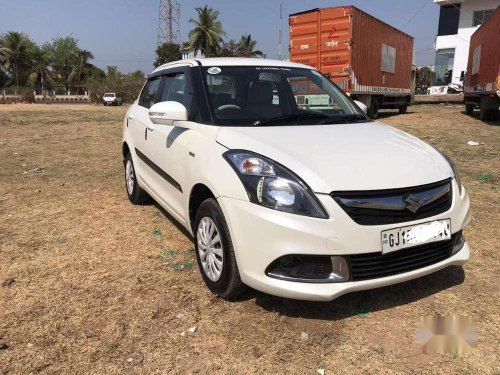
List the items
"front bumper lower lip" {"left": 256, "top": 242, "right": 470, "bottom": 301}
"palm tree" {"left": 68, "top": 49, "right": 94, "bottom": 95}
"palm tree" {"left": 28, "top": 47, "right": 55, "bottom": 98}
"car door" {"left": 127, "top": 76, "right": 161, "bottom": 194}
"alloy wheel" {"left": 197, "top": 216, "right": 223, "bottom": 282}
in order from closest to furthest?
1. "front bumper lower lip" {"left": 256, "top": 242, "right": 470, "bottom": 301}
2. "alloy wheel" {"left": 197, "top": 216, "right": 223, "bottom": 282}
3. "car door" {"left": 127, "top": 76, "right": 161, "bottom": 194}
4. "palm tree" {"left": 28, "top": 47, "right": 55, "bottom": 98}
5. "palm tree" {"left": 68, "top": 49, "right": 94, "bottom": 95}

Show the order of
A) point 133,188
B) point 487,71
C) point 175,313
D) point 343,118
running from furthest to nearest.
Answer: point 487,71, point 133,188, point 343,118, point 175,313

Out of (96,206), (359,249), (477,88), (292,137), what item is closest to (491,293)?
(359,249)

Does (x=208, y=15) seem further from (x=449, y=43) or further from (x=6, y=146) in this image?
(x=6, y=146)

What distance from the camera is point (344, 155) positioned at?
2.76 metres

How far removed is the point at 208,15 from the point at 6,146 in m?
50.0

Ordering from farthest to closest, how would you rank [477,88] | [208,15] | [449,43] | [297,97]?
[208,15] → [449,43] → [477,88] → [297,97]

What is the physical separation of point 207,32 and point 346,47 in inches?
1805

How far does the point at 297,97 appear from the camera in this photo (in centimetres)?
397

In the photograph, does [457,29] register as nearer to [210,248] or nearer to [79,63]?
[210,248]

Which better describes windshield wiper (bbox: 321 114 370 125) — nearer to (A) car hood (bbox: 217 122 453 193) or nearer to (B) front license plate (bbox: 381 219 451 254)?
(A) car hood (bbox: 217 122 453 193)

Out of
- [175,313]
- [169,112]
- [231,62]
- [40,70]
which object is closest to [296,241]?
[175,313]

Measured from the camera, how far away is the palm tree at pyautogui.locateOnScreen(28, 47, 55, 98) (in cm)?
6656

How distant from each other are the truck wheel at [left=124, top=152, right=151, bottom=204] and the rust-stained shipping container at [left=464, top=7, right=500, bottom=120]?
34.7 feet

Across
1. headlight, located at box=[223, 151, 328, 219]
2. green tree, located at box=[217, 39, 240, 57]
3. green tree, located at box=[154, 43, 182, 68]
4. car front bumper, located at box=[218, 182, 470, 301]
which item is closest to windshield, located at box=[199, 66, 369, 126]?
headlight, located at box=[223, 151, 328, 219]
